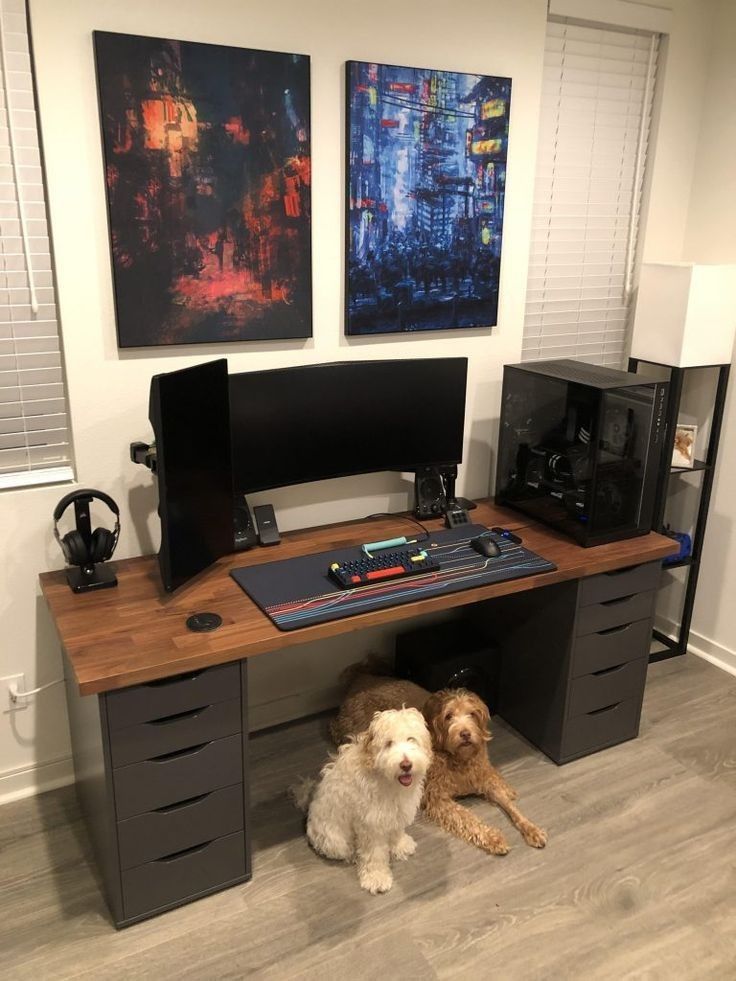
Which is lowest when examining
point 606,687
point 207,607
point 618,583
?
point 606,687

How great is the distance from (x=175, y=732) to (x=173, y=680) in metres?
0.14

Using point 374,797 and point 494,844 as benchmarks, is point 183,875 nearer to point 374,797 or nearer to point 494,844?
point 374,797

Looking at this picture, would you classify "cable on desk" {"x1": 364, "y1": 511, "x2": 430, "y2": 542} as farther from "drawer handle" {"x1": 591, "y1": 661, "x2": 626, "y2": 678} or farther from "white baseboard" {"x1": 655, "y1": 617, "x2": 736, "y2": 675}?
"white baseboard" {"x1": 655, "y1": 617, "x2": 736, "y2": 675}

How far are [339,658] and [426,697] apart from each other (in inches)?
16.8

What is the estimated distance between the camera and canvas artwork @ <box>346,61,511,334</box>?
2346mm

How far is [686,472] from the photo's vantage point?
3.16 meters

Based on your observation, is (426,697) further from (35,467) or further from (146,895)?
(35,467)

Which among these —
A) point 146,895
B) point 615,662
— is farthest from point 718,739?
point 146,895

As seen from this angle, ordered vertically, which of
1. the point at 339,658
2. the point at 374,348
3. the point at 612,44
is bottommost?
the point at 339,658

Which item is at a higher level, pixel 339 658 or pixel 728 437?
pixel 728 437

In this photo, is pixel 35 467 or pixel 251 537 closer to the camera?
pixel 35 467

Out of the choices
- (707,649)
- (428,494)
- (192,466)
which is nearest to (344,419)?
(428,494)

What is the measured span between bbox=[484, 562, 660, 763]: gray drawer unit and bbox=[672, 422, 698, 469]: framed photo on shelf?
655 mm

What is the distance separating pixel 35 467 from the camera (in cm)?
223
